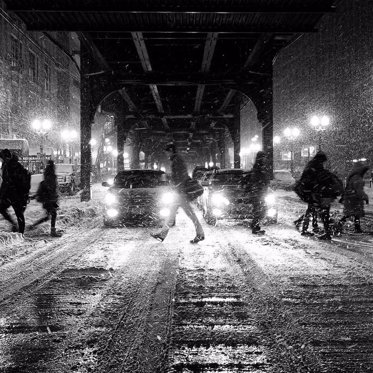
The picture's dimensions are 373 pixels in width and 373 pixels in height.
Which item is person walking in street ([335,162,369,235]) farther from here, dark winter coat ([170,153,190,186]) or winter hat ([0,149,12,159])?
winter hat ([0,149,12,159])

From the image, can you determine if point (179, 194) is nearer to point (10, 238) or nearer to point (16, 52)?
point (10, 238)

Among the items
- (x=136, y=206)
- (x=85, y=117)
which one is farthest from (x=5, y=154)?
(x=85, y=117)

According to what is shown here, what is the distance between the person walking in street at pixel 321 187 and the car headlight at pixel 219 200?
256 centimetres

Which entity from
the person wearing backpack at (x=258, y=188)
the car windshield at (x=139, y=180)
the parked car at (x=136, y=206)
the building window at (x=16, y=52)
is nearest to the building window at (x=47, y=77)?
the building window at (x=16, y=52)

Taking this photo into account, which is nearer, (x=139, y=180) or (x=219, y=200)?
(x=219, y=200)

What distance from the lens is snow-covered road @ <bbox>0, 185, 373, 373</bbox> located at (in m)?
2.67

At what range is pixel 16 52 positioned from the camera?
39000 mm

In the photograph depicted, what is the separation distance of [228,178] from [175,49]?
7.04 meters

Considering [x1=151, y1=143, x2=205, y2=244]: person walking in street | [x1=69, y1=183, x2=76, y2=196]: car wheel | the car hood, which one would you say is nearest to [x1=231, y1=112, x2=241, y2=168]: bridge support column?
[x1=69, y1=183, x2=76, y2=196]: car wheel

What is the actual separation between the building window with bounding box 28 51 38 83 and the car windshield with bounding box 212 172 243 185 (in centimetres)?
3843

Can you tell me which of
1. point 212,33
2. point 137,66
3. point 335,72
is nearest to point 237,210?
point 212,33

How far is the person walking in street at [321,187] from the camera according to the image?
25.4 feet

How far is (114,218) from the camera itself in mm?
9828

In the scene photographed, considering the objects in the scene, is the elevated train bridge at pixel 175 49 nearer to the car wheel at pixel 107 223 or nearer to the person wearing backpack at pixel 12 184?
the person wearing backpack at pixel 12 184
